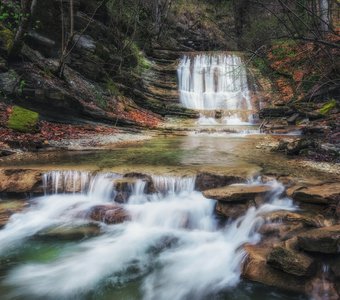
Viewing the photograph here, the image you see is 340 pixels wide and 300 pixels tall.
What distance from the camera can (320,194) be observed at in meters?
4.92

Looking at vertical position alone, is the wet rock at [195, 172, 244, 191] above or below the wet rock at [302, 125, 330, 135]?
below

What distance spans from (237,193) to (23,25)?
29.3 feet

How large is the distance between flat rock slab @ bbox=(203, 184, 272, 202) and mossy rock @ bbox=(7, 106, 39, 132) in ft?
20.4

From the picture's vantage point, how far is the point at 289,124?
14.6m

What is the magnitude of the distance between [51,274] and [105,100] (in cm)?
1091

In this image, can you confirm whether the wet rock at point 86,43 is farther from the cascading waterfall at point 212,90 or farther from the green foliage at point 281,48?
the green foliage at point 281,48

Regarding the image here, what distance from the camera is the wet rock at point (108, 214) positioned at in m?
6.00

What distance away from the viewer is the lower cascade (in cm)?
451

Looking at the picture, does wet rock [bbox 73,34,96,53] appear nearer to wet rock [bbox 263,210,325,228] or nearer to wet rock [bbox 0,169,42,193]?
wet rock [bbox 0,169,42,193]

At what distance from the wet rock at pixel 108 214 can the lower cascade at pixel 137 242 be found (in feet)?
0.28

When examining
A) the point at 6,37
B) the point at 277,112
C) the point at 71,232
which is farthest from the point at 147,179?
the point at 277,112

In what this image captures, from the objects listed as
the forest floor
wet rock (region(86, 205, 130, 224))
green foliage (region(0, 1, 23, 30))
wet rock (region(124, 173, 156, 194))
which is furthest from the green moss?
wet rock (region(86, 205, 130, 224))

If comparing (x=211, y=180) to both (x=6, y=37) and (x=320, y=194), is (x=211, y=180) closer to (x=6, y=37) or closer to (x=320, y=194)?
(x=320, y=194)

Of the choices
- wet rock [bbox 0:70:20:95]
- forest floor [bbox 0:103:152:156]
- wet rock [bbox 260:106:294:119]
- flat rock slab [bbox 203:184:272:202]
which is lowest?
flat rock slab [bbox 203:184:272:202]
